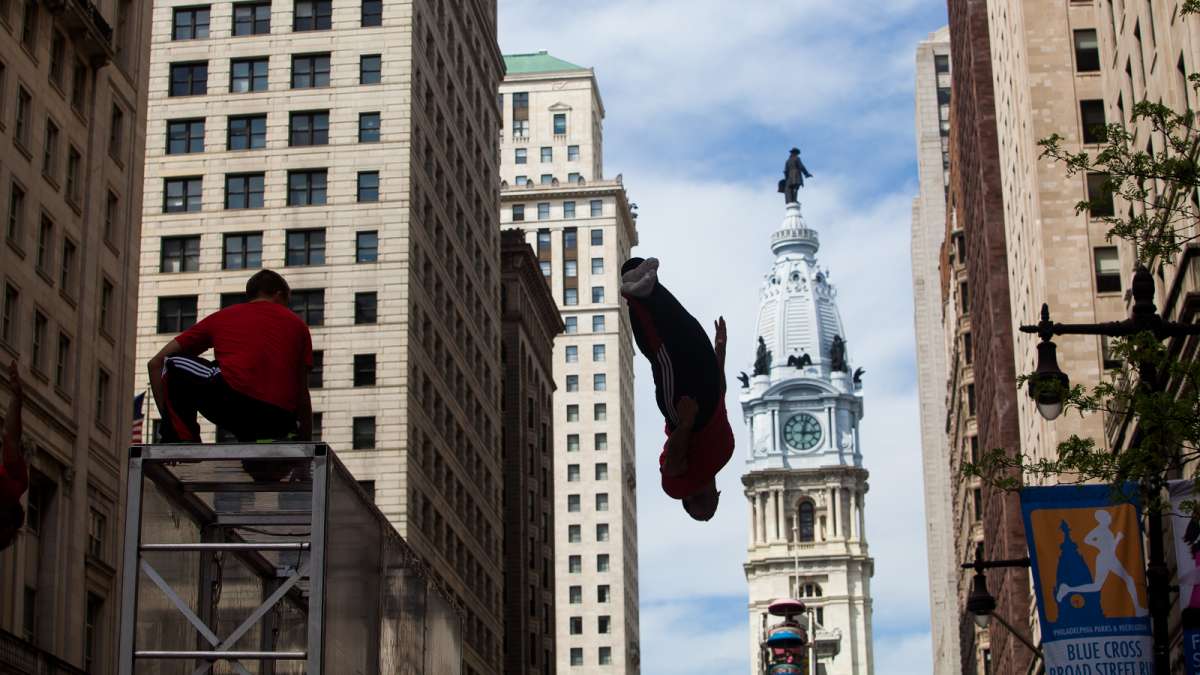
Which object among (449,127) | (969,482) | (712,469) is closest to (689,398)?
(712,469)

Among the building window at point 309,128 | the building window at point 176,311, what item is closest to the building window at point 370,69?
the building window at point 309,128

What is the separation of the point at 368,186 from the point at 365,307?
5667 millimetres

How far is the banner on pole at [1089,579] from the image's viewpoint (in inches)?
1070

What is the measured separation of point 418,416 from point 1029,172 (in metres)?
29.7

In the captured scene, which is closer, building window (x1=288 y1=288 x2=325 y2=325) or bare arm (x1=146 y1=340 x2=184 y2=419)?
bare arm (x1=146 y1=340 x2=184 y2=419)

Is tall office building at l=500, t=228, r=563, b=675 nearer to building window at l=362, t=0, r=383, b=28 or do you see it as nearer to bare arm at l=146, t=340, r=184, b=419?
building window at l=362, t=0, r=383, b=28

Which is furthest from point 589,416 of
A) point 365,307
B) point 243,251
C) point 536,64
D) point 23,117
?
point 23,117

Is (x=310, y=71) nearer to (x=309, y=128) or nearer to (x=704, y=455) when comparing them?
(x=309, y=128)

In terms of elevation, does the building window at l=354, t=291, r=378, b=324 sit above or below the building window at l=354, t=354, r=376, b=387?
above

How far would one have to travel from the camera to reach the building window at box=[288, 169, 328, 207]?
86250 millimetres

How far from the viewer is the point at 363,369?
83.1 metres

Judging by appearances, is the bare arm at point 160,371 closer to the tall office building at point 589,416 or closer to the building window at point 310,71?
the building window at point 310,71

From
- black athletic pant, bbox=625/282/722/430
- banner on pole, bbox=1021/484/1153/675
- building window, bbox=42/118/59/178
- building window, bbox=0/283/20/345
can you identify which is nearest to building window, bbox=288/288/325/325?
building window, bbox=42/118/59/178

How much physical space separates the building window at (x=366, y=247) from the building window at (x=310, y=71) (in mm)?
7613
